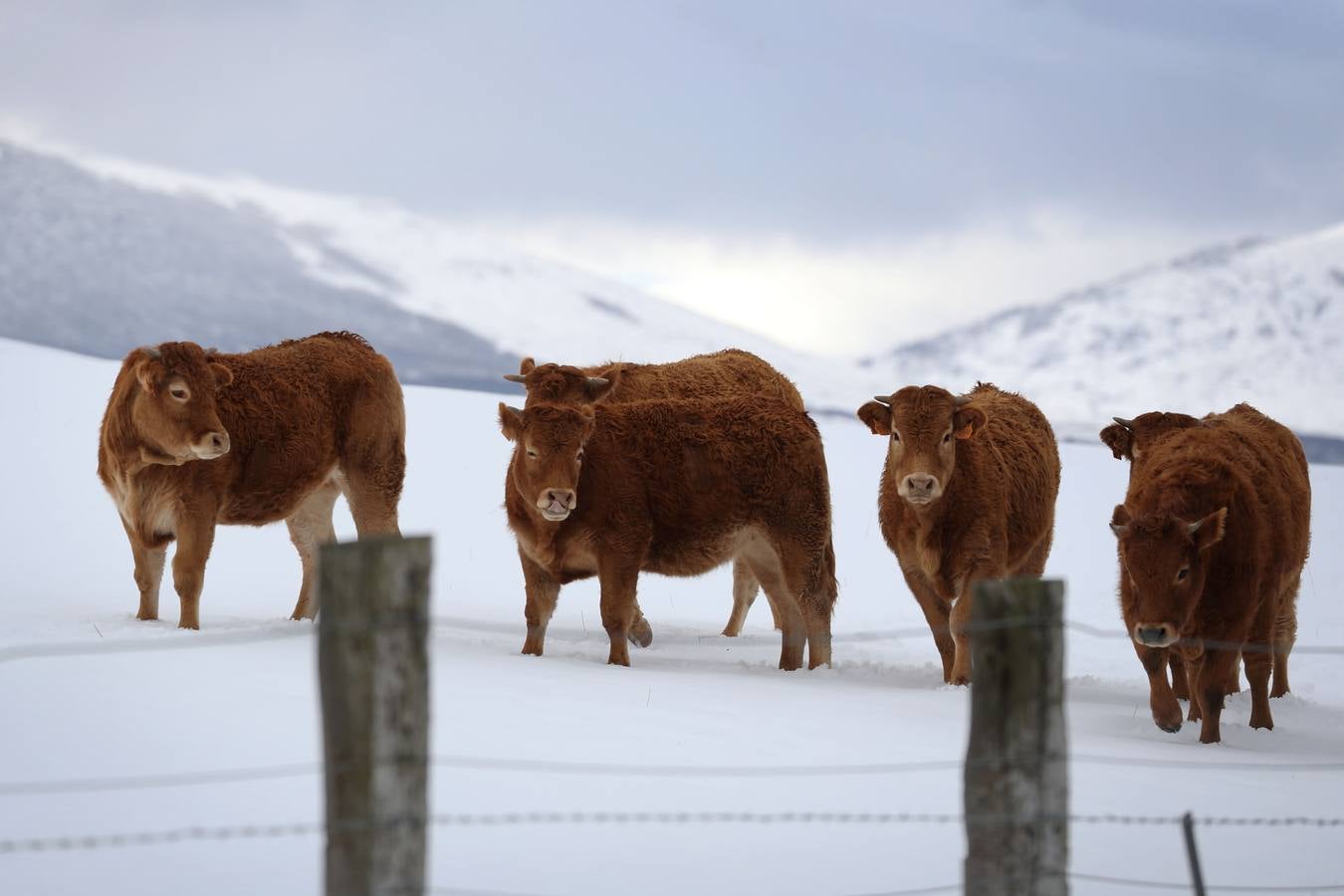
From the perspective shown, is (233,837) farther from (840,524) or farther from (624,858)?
(840,524)

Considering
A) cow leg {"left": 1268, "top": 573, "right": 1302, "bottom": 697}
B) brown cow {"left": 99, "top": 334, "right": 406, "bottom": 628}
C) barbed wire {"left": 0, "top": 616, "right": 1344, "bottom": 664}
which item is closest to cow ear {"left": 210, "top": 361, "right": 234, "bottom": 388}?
brown cow {"left": 99, "top": 334, "right": 406, "bottom": 628}

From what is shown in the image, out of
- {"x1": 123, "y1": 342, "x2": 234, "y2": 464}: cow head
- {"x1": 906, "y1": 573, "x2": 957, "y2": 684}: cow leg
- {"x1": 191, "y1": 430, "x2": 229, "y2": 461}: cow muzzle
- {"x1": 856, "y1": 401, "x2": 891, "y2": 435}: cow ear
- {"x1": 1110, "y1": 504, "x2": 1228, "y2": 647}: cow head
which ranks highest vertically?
{"x1": 856, "y1": 401, "x2": 891, "y2": 435}: cow ear

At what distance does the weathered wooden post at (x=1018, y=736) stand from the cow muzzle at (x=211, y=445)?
6.45 metres

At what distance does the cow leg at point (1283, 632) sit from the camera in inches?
414

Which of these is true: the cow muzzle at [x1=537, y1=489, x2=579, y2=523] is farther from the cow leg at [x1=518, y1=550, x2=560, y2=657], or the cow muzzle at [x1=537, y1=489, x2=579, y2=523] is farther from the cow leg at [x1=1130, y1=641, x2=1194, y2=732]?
the cow leg at [x1=1130, y1=641, x2=1194, y2=732]

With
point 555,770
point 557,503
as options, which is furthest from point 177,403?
point 555,770

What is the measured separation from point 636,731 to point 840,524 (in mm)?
13068

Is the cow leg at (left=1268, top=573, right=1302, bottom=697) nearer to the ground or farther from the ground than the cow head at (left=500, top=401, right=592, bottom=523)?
nearer to the ground

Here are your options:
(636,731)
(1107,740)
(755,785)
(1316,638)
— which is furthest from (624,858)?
(1316,638)

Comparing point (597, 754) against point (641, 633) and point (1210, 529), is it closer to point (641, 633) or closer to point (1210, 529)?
point (1210, 529)

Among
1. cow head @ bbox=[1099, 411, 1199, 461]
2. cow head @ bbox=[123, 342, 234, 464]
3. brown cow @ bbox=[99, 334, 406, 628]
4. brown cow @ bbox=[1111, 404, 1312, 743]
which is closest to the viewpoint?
brown cow @ bbox=[1111, 404, 1312, 743]

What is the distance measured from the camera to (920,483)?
944cm

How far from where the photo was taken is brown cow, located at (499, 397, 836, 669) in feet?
32.1

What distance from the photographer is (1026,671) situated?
4.18m
